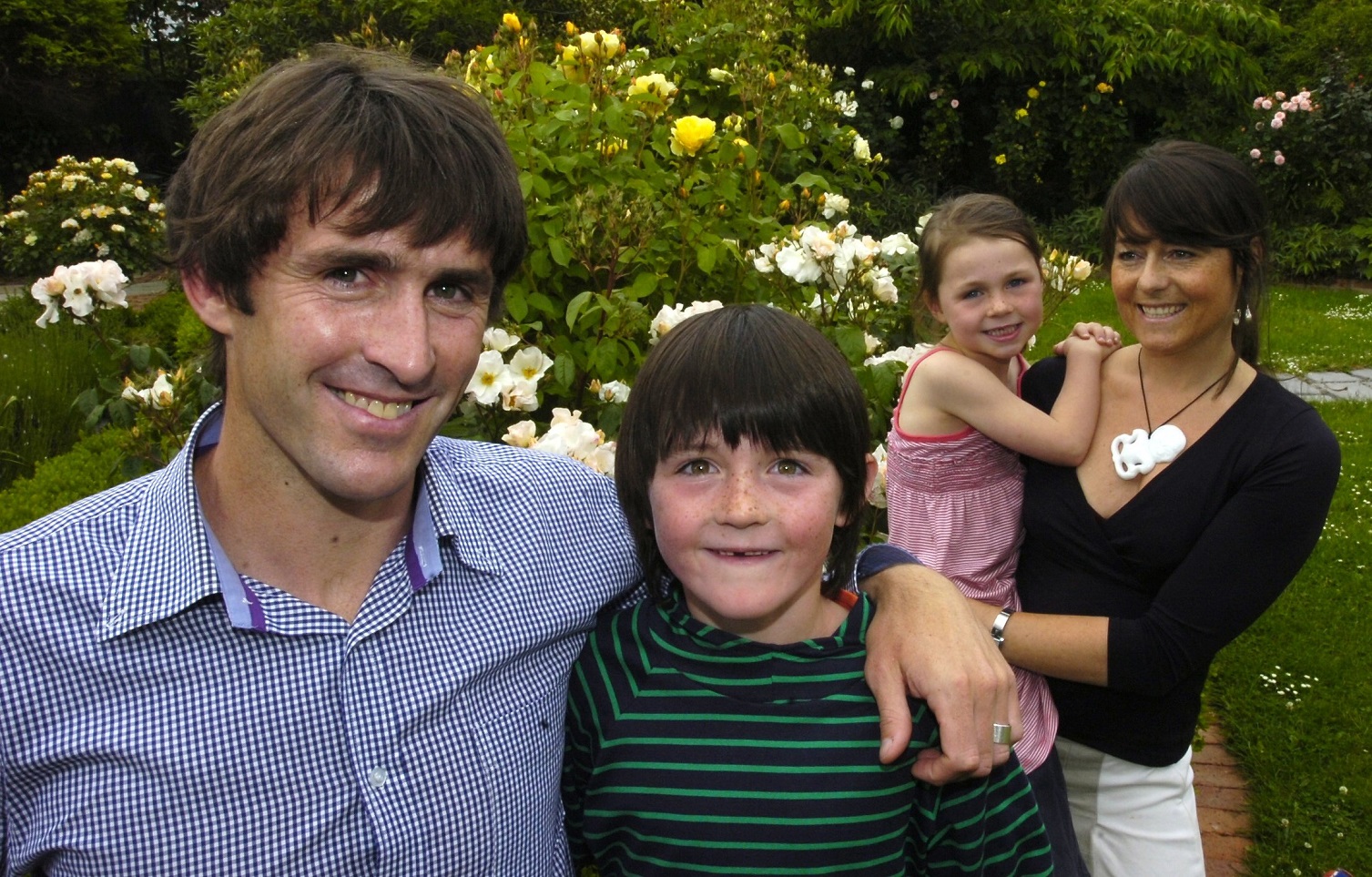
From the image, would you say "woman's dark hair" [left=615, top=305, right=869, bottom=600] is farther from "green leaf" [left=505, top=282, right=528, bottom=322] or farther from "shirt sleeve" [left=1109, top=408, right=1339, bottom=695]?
"green leaf" [left=505, top=282, right=528, bottom=322]

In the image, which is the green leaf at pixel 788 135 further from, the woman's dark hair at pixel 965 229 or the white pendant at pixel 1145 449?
the white pendant at pixel 1145 449

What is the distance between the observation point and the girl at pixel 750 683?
144 cm

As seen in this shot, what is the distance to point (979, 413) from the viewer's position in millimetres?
2203

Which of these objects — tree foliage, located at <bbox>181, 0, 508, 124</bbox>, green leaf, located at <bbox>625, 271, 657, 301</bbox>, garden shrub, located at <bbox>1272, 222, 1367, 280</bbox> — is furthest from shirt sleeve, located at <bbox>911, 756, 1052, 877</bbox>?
garden shrub, located at <bbox>1272, 222, 1367, 280</bbox>

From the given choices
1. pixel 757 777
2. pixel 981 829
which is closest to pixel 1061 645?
pixel 981 829

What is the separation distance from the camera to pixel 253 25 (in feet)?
30.4

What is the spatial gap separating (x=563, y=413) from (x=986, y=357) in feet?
3.03

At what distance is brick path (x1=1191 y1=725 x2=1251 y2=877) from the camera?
3.22 metres

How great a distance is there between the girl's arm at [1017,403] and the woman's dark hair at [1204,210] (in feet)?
0.85

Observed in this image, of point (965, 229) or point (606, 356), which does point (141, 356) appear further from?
point (965, 229)

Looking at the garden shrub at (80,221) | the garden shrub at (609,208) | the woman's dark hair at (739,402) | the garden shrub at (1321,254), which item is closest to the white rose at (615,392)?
the garden shrub at (609,208)

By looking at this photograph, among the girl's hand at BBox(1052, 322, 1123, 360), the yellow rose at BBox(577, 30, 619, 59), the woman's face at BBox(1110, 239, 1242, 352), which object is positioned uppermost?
the yellow rose at BBox(577, 30, 619, 59)

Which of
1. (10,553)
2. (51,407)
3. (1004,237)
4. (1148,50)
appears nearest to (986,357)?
(1004,237)

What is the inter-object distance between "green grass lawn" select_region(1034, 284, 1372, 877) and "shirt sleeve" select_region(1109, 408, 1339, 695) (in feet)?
2.06
